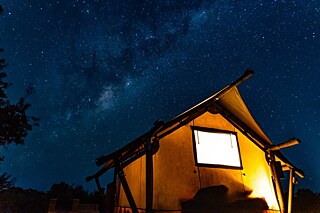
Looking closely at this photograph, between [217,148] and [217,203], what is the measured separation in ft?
6.22

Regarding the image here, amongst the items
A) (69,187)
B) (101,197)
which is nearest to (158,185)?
(101,197)

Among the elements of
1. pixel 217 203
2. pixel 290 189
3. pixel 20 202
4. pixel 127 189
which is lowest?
pixel 217 203

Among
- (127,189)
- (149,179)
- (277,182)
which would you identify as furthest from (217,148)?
(127,189)

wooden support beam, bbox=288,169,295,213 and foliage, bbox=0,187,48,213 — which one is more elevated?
foliage, bbox=0,187,48,213

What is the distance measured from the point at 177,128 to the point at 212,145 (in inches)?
62.1

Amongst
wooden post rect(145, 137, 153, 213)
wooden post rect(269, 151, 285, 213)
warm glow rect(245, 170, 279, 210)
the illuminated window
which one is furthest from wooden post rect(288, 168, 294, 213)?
wooden post rect(145, 137, 153, 213)

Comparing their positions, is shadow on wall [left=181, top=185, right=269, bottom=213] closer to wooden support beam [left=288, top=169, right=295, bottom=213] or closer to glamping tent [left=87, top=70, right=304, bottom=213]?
glamping tent [left=87, top=70, right=304, bottom=213]

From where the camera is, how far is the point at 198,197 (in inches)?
269

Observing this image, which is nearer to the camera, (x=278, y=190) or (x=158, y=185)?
(x=158, y=185)

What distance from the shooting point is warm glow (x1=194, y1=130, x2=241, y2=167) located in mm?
7840

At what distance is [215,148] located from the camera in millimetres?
8125

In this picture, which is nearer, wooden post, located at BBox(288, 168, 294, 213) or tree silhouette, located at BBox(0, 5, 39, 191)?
wooden post, located at BBox(288, 168, 294, 213)

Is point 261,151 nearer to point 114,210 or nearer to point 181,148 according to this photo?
point 181,148

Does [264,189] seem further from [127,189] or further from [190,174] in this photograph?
[127,189]
